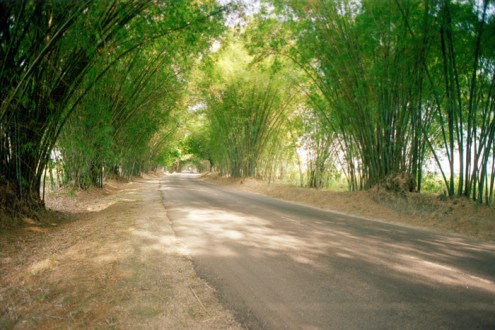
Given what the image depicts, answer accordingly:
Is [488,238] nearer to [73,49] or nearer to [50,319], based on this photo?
[50,319]

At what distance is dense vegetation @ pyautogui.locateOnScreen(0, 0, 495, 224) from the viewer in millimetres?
4738

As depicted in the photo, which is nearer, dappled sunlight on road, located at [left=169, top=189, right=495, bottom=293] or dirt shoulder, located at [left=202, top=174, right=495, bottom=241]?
dappled sunlight on road, located at [left=169, top=189, right=495, bottom=293]

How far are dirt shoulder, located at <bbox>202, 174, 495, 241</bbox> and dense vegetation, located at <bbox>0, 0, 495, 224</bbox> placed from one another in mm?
415

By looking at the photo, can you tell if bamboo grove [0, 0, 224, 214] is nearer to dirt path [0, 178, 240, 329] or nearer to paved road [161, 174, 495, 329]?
dirt path [0, 178, 240, 329]

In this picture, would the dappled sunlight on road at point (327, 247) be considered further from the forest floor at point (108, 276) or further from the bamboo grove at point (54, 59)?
the bamboo grove at point (54, 59)

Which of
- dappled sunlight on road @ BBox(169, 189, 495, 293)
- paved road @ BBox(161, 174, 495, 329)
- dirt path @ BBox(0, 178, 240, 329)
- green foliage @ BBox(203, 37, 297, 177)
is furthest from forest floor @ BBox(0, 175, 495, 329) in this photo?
green foliage @ BBox(203, 37, 297, 177)

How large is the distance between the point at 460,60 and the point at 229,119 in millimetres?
12789

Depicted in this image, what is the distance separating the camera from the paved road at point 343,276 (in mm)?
2219

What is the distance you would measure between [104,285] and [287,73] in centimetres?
1051

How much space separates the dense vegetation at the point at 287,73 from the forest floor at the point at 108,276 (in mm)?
1291

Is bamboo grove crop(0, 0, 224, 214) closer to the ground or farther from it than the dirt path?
farther from it

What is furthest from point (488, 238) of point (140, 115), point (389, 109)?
point (140, 115)

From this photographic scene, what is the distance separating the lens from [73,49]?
519cm

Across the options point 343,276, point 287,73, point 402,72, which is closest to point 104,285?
point 343,276
